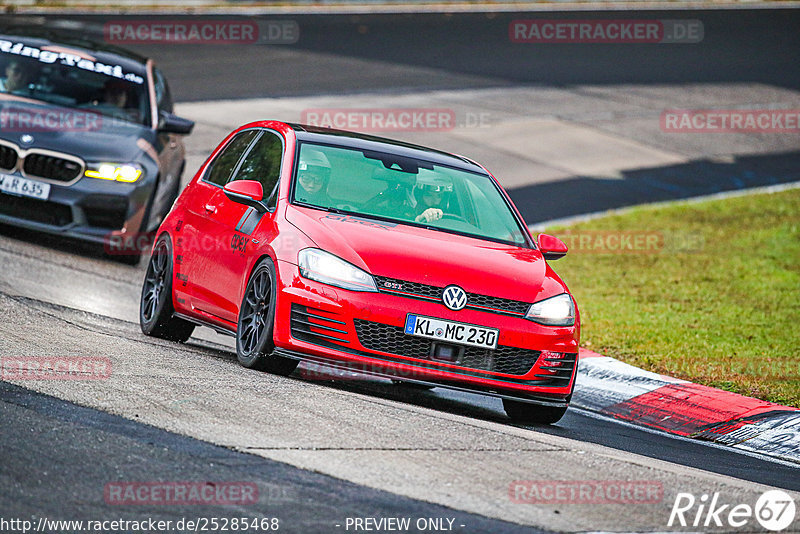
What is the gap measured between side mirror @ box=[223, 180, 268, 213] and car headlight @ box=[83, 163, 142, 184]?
12.7 feet

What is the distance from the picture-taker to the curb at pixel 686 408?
8.36 m

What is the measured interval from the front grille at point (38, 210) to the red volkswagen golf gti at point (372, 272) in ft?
9.03

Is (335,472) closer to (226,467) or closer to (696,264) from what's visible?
(226,467)

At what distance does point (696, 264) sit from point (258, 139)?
23.0 ft

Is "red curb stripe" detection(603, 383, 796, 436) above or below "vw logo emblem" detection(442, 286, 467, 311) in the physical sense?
below

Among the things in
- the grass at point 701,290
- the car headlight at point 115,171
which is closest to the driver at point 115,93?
the car headlight at point 115,171

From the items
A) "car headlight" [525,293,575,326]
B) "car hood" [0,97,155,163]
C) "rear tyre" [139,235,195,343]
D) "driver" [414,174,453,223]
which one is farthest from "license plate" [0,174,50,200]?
"car headlight" [525,293,575,326]

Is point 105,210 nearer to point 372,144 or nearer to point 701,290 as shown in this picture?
point 372,144

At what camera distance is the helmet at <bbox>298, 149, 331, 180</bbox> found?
843 centimetres

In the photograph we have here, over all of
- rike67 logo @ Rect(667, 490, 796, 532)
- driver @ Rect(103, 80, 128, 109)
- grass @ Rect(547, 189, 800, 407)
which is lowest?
grass @ Rect(547, 189, 800, 407)

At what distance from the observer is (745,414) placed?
8703mm

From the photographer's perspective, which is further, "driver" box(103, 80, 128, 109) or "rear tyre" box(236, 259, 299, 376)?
"driver" box(103, 80, 128, 109)

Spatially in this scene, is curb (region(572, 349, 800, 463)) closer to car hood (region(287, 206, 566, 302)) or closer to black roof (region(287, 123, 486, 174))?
car hood (region(287, 206, 566, 302))

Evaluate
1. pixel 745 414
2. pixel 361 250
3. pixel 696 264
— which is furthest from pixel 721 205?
pixel 361 250
